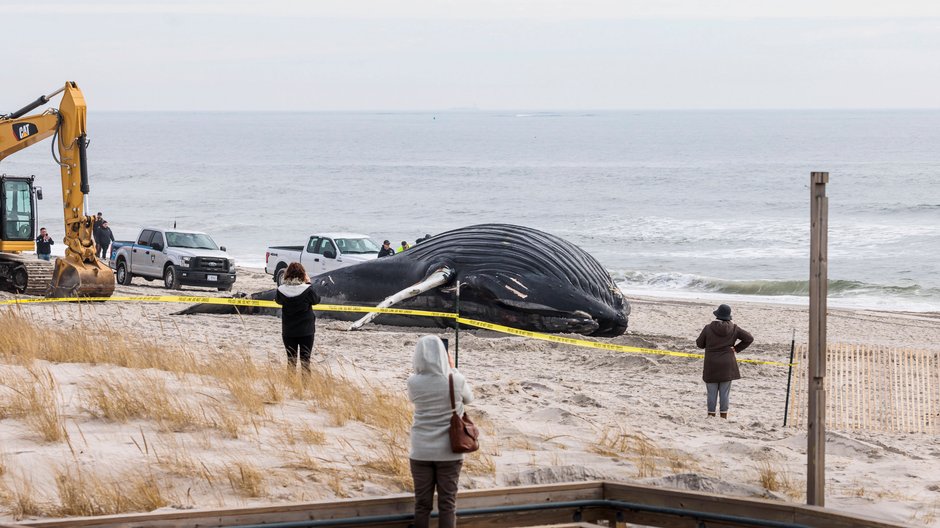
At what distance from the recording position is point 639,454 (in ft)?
32.2

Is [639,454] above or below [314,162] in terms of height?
below

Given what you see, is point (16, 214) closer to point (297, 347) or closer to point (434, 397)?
point (297, 347)

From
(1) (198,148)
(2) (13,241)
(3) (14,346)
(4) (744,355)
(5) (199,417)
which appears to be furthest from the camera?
(1) (198,148)

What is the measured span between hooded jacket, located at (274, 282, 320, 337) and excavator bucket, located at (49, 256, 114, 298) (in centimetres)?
989

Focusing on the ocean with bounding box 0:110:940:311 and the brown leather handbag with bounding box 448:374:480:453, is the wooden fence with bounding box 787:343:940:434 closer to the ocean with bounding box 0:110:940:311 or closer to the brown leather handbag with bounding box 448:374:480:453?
the brown leather handbag with bounding box 448:374:480:453

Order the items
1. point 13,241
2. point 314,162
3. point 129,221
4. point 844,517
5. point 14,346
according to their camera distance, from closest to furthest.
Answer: point 844,517
point 14,346
point 13,241
point 129,221
point 314,162

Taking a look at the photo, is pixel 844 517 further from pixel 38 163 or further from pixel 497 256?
pixel 38 163

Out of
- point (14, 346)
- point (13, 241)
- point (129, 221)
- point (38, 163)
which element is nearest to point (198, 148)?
point (38, 163)

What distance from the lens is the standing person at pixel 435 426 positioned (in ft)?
22.6

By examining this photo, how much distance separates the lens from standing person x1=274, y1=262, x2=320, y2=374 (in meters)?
11.5

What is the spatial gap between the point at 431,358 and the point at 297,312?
5.04 metres

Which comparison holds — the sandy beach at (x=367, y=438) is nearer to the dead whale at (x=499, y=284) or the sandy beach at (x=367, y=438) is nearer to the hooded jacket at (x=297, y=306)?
the hooded jacket at (x=297, y=306)

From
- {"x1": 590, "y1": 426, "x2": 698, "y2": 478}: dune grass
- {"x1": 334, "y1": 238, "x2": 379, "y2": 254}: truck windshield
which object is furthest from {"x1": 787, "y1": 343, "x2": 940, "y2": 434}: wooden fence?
{"x1": 334, "y1": 238, "x2": 379, "y2": 254}: truck windshield

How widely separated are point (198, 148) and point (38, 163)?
133 ft
